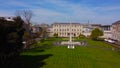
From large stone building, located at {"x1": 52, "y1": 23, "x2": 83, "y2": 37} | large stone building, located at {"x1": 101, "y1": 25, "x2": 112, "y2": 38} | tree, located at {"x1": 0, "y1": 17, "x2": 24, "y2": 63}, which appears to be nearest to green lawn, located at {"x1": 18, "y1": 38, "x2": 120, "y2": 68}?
tree, located at {"x1": 0, "y1": 17, "x2": 24, "y2": 63}

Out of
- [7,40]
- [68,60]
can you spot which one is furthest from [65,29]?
[7,40]

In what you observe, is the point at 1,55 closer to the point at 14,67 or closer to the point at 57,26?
the point at 14,67

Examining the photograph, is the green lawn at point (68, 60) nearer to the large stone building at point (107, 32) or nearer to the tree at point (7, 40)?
the tree at point (7, 40)

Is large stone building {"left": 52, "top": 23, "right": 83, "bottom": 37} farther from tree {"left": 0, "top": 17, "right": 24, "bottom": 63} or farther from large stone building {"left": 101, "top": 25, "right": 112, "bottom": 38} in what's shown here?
tree {"left": 0, "top": 17, "right": 24, "bottom": 63}

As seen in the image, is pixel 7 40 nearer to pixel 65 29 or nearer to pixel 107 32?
pixel 107 32

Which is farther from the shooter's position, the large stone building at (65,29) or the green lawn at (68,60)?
the large stone building at (65,29)

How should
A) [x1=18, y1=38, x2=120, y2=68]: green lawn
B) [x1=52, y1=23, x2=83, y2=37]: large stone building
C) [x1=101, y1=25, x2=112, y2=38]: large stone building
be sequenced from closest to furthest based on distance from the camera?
[x1=18, y1=38, x2=120, y2=68]: green lawn, [x1=101, y1=25, x2=112, y2=38]: large stone building, [x1=52, y1=23, x2=83, y2=37]: large stone building

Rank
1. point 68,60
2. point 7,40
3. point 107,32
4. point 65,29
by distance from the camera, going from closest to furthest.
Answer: point 7,40 < point 68,60 < point 107,32 < point 65,29

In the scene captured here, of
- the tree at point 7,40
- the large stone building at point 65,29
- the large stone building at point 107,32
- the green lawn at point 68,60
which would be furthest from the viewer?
the large stone building at point 65,29

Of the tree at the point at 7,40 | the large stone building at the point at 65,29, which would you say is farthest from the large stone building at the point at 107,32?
the tree at the point at 7,40

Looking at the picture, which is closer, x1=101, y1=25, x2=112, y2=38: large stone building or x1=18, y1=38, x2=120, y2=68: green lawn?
x1=18, y1=38, x2=120, y2=68: green lawn

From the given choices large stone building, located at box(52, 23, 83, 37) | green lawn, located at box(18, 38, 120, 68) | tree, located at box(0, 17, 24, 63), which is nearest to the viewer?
tree, located at box(0, 17, 24, 63)
